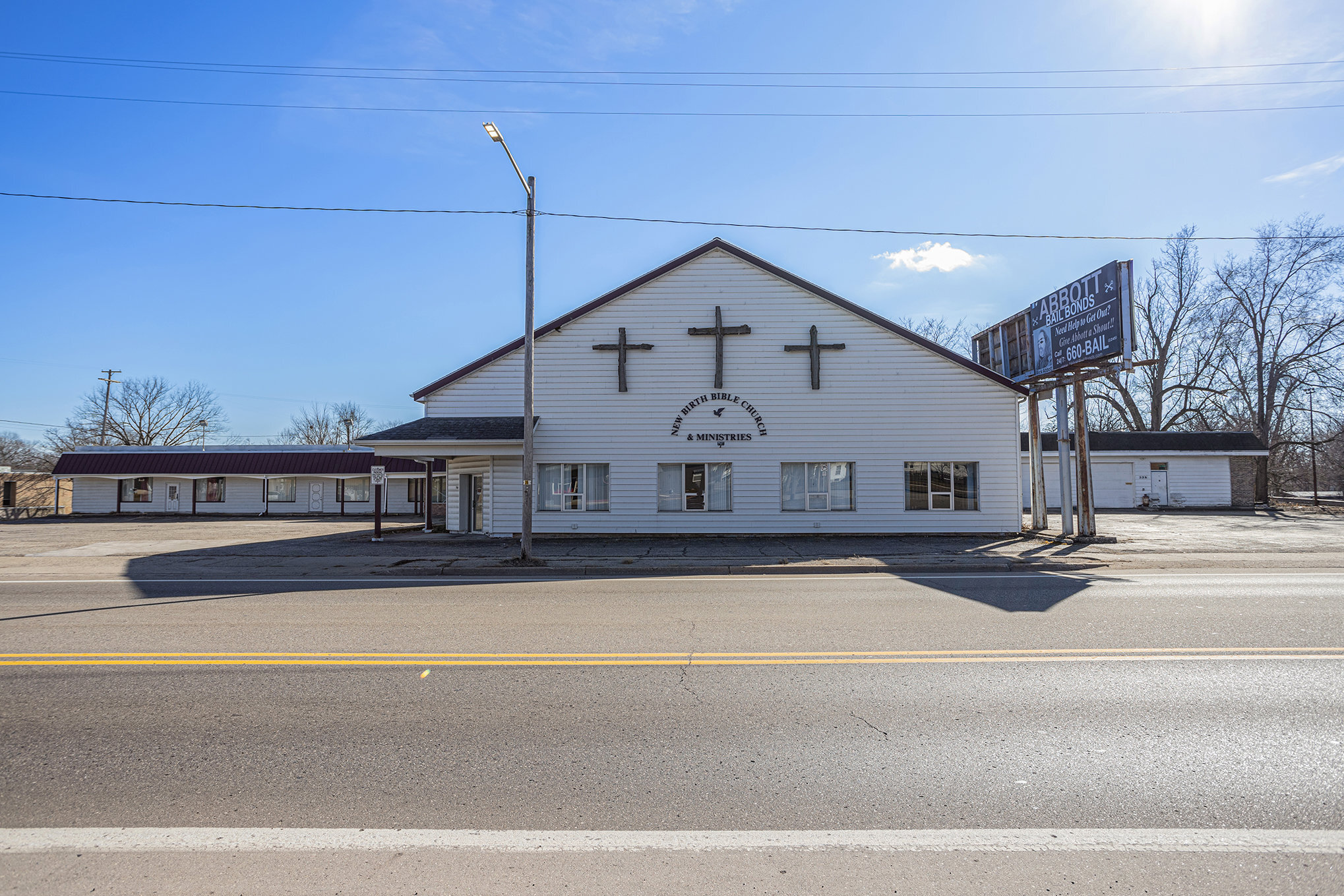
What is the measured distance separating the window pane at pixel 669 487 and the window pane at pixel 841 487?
4501 mm

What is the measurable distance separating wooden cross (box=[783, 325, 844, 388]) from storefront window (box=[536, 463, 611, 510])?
6.51 metres

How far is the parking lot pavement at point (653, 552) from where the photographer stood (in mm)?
13781

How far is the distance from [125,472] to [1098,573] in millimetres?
43128

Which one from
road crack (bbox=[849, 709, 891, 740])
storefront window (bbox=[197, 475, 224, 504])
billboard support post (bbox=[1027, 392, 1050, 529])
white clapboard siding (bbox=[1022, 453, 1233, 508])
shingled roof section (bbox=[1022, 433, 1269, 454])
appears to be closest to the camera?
road crack (bbox=[849, 709, 891, 740])

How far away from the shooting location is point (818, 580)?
12.0 meters

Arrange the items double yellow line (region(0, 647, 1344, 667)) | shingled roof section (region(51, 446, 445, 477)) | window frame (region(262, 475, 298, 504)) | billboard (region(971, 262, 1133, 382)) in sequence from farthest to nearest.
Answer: window frame (region(262, 475, 298, 504)), shingled roof section (region(51, 446, 445, 477)), billboard (region(971, 262, 1133, 382)), double yellow line (region(0, 647, 1344, 667))

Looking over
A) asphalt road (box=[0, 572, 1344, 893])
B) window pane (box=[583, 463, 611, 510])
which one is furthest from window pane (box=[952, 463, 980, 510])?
asphalt road (box=[0, 572, 1344, 893])

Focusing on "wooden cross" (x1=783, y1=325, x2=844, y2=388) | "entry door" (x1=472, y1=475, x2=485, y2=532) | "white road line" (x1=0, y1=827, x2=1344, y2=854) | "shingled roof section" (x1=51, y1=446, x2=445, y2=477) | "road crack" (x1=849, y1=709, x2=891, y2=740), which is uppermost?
"wooden cross" (x1=783, y1=325, x2=844, y2=388)

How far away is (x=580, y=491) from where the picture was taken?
20859 mm

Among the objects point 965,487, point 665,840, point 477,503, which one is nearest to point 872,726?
point 665,840

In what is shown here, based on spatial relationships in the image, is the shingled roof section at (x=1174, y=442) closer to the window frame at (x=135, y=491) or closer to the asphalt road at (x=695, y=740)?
the asphalt road at (x=695, y=740)

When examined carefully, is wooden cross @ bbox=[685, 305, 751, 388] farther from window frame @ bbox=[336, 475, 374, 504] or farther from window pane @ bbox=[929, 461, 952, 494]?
window frame @ bbox=[336, 475, 374, 504]

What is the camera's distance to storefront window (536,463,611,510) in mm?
20812

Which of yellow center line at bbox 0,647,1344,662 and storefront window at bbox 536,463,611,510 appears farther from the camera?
storefront window at bbox 536,463,611,510
